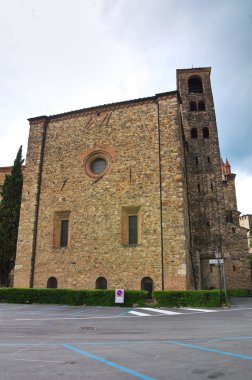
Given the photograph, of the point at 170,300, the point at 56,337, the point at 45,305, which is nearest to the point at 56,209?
the point at 45,305

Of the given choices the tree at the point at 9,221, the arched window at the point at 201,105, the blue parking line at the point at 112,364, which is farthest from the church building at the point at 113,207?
the blue parking line at the point at 112,364

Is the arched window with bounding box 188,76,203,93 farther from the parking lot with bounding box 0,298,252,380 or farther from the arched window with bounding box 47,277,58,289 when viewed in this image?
the parking lot with bounding box 0,298,252,380

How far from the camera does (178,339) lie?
7.67 m

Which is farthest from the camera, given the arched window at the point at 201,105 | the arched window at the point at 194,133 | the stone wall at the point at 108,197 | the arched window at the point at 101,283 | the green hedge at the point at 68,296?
the arched window at the point at 201,105

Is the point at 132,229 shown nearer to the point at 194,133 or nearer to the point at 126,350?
the point at 194,133

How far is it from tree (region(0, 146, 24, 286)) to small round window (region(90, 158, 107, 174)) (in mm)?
7299

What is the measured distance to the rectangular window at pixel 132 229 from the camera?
65.7 ft

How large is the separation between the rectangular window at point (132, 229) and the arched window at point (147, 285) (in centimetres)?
252

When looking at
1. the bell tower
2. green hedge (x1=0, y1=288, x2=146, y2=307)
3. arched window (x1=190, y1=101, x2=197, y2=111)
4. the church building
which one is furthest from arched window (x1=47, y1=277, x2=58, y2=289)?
arched window (x1=190, y1=101, x2=197, y2=111)

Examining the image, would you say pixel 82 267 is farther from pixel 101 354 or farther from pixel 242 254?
pixel 242 254

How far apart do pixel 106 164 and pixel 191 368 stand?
17.9 meters

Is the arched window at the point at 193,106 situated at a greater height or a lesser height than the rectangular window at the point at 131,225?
greater

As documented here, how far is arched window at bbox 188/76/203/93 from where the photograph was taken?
32.2 metres

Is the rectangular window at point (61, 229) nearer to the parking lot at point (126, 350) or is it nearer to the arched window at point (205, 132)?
the parking lot at point (126, 350)
